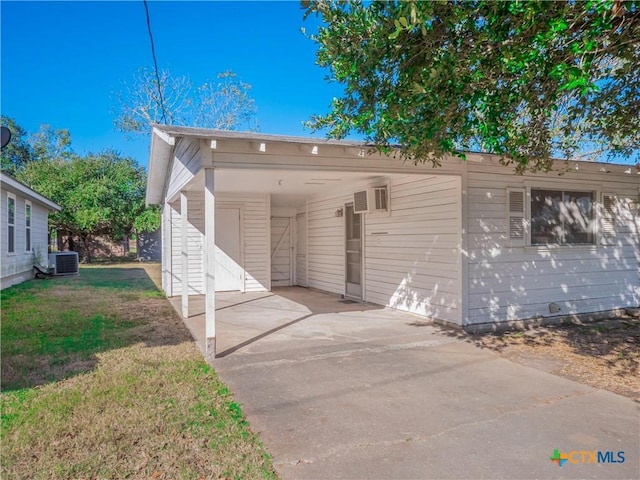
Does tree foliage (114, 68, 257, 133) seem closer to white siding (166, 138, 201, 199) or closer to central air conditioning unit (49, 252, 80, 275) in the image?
central air conditioning unit (49, 252, 80, 275)

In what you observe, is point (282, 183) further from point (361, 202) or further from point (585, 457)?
point (585, 457)

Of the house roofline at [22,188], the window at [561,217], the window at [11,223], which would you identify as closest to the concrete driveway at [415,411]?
the window at [561,217]

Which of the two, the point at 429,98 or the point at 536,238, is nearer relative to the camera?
the point at 429,98

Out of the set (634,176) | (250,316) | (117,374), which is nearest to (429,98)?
A: (117,374)

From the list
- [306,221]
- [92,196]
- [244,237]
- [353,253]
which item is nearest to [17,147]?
[92,196]

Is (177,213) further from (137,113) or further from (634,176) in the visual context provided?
(137,113)

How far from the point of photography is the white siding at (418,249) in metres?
6.13

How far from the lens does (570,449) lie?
2.66 metres

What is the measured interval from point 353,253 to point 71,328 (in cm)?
536

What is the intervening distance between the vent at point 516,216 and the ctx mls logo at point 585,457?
4012 mm

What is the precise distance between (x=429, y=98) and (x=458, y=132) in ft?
2.17

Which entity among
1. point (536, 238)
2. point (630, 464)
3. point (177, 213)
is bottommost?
point (630, 464)

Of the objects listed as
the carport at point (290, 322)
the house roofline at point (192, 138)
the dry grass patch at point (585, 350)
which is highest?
the house roofline at point (192, 138)

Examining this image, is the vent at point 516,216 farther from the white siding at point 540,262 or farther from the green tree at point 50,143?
the green tree at point 50,143
